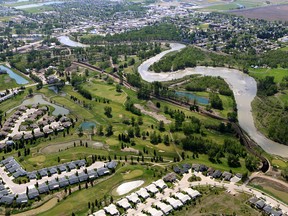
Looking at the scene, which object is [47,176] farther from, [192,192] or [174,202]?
[192,192]

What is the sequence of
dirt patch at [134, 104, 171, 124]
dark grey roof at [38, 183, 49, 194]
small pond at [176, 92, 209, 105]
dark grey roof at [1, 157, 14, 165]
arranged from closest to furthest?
dark grey roof at [38, 183, 49, 194] < dark grey roof at [1, 157, 14, 165] < dirt patch at [134, 104, 171, 124] < small pond at [176, 92, 209, 105]

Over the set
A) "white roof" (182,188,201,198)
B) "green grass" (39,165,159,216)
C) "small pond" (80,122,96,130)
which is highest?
"white roof" (182,188,201,198)

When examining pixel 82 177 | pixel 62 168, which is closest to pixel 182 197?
pixel 82 177

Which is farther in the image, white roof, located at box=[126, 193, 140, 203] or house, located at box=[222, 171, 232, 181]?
house, located at box=[222, 171, 232, 181]

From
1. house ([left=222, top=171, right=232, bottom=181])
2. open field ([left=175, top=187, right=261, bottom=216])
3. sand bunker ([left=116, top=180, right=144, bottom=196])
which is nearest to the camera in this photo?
open field ([left=175, top=187, right=261, bottom=216])

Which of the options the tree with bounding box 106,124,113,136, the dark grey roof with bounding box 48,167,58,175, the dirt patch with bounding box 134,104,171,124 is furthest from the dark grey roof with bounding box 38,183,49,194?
the dirt patch with bounding box 134,104,171,124

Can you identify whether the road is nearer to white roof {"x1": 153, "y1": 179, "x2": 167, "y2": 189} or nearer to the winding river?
white roof {"x1": 153, "y1": 179, "x2": 167, "y2": 189}

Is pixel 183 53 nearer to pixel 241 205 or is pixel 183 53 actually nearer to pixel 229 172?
pixel 229 172

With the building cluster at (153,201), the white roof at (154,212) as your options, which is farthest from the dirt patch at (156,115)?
the white roof at (154,212)
